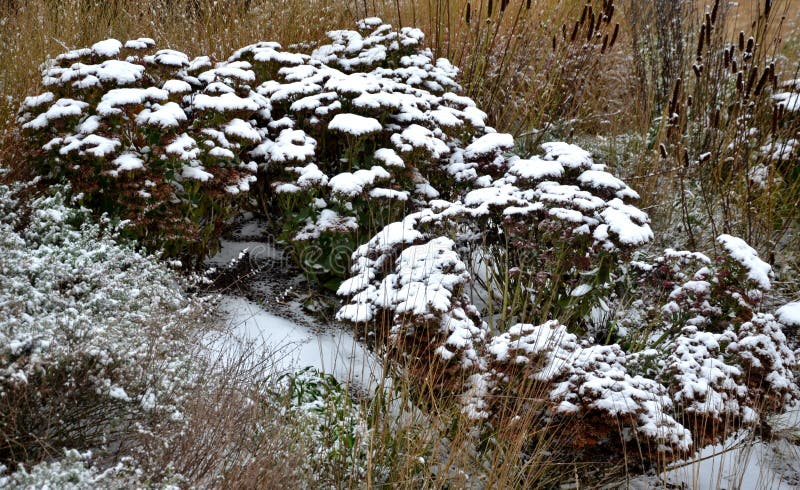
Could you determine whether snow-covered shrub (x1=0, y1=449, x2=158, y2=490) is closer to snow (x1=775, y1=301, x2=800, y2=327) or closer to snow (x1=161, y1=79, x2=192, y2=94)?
snow (x1=161, y1=79, x2=192, y2=94)

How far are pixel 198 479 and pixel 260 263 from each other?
8.15 ft

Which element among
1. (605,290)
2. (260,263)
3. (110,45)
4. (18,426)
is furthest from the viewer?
(260,263)

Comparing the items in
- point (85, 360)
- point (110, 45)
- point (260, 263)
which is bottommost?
point (260, 263)

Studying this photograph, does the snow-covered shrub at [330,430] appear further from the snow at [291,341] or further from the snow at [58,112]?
the snow at [58,112]

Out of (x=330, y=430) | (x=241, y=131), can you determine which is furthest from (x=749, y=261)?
(x=241, y=131)

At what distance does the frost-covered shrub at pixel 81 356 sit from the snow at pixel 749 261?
2.78 metres

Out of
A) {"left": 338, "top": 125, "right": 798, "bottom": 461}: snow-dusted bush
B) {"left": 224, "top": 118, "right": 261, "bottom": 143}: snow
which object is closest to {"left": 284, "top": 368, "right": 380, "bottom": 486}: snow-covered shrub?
{"left": 338, "top": 125, "right": 798, "bottom": 461}: snow-dusted bush

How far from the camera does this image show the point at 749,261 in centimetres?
348

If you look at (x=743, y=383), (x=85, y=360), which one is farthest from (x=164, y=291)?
(x=743, y=383)

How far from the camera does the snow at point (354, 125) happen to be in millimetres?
4316

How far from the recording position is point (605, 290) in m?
3.92

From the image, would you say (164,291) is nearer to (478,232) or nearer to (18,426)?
(18,426)

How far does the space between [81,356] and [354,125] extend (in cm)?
239

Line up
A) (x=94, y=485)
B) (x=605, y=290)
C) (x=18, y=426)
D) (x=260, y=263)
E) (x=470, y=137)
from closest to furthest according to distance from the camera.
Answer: (x=94, y=485), (x=18, y=426), (x=605, y=290), (x=260, y=263), (x=470, y=137)
